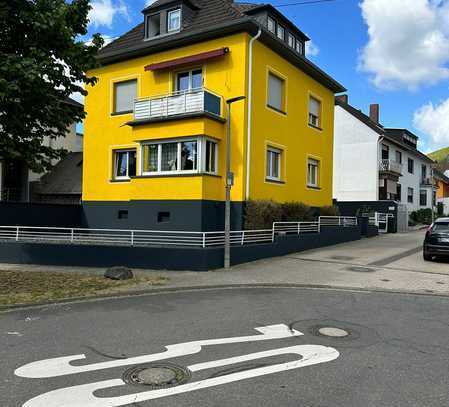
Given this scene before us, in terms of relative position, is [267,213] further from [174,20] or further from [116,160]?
[174,20]

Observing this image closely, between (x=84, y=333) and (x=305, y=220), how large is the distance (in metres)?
13.8

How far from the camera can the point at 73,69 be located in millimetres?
9688

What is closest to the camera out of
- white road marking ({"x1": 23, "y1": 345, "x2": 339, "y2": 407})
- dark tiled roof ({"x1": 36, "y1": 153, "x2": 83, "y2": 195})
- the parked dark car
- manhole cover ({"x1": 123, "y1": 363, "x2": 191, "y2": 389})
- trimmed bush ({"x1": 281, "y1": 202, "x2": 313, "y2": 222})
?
white road marking ({"x1": 23, "y1": 345, "x2": 339, "y2": 407})

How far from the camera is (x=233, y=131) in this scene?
16734 mm

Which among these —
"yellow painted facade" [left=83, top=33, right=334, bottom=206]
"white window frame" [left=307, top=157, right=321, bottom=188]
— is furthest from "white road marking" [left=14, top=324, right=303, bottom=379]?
"white window frame" [left=307, top=157, right=321, bottom=188]

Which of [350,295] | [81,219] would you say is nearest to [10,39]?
[350,295]

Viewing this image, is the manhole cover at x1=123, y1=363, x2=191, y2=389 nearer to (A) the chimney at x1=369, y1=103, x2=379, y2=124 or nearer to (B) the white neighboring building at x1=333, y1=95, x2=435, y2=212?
(B) the white neighboring building at x1=333, y1=95, x2=435, y2=212

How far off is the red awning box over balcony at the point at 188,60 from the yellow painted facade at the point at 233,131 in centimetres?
36

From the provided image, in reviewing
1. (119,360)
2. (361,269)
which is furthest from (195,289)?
(361,269)

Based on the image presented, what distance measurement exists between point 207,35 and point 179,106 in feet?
10.5

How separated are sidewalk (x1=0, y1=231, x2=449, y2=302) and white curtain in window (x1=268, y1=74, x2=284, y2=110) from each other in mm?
6810

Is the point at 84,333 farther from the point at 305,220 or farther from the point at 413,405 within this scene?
the point at 305,220

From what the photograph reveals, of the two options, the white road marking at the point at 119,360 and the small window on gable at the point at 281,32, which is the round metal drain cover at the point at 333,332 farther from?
the small window on gable at the point at 281,32

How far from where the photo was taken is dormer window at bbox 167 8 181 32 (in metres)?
18.6
